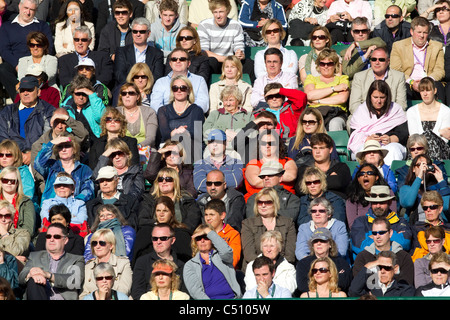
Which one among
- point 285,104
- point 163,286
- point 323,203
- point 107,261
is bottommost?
point 163,286

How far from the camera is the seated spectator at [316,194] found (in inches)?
511

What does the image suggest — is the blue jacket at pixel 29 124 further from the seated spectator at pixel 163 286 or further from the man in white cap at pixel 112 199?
the seated spectator at pixel 163 286

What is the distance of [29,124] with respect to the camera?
14.6 meters

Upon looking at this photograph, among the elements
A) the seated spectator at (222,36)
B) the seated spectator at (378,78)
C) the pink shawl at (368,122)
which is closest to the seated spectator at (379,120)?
the pink shawl at (368,122)

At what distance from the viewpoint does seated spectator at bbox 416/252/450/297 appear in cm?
1167

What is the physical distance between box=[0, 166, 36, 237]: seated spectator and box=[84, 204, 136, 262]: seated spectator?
2.59 ft

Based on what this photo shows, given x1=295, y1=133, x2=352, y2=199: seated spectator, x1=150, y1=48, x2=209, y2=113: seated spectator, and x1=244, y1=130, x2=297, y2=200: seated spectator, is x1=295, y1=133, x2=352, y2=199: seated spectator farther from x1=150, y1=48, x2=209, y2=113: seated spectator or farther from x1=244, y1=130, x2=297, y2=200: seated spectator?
x1=150, y1=48, x2=209, y2=113: seated spectator

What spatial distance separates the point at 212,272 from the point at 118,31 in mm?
5231

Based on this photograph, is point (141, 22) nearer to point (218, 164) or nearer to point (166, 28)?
point (166, 28)

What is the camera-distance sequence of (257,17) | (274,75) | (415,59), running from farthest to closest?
(257,17), (415,59), (274,75)

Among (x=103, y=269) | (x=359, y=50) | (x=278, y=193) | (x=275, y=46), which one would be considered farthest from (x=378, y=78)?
(x=103, y=269)

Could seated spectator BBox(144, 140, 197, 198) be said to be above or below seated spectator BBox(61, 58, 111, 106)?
below

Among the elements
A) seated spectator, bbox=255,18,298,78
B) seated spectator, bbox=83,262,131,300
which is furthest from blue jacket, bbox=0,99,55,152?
Result: seated spectator, bbox=83,262,131,300
